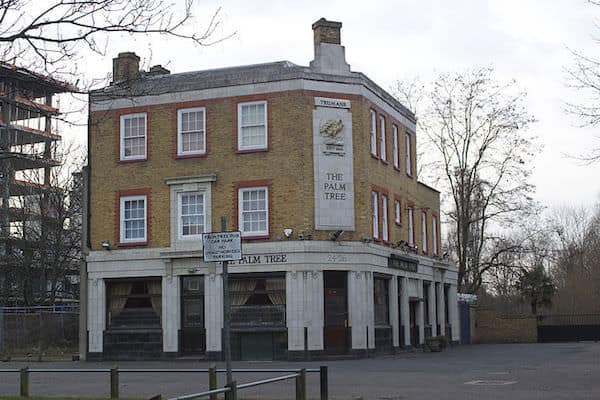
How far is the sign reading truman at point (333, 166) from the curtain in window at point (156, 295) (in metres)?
7.04

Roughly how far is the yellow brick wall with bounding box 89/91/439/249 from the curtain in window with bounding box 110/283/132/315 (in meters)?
1.82

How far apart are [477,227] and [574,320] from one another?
9.11 metres

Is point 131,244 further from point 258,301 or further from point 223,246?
point 223,246

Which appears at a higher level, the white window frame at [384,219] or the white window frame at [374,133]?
the white window frame at [374,133]

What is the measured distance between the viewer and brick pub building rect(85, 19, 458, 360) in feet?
119

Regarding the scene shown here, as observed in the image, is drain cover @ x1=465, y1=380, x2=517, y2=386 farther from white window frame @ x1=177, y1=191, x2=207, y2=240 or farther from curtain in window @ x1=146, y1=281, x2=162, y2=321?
curtain in window @ x1=146, y1=281, x2=162, y2=321

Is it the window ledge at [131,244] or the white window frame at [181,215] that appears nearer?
the white window frame at [181,215]

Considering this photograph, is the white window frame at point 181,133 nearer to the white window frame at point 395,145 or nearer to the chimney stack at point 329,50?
the chimney stack at point 329,50

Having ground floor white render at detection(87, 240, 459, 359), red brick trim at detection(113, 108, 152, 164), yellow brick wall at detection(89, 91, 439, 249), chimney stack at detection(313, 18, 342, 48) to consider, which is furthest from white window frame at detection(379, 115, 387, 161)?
red brick trim at detection(113, 108, 152, 164)

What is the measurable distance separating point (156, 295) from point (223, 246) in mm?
23991

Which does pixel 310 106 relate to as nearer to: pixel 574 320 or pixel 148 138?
pixel 148 138

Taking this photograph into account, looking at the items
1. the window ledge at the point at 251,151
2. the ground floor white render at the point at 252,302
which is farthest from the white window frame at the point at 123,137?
the window ledge at the point at 251,151

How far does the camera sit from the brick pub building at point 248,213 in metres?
36.2

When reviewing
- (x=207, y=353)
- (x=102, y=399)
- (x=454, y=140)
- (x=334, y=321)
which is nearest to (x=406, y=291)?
(x=334, y=321)
